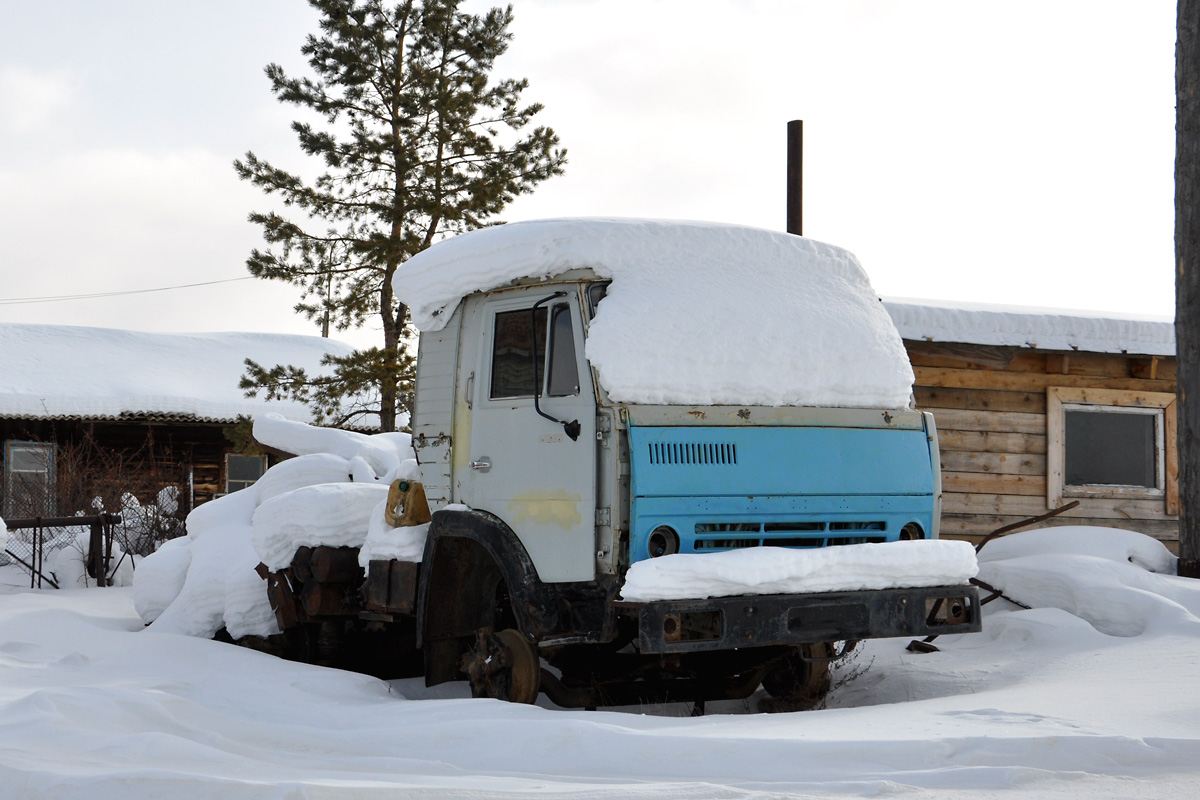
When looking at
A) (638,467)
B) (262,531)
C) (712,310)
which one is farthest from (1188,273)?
(262,531)

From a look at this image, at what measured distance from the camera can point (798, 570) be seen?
18.4 feet

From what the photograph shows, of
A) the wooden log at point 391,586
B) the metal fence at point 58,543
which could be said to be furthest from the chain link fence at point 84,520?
the wooden log at point 391,586

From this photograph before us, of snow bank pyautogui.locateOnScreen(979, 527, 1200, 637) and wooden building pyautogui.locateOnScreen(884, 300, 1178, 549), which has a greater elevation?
wooden building pyautogui.locateOnScreen(884, 300, 1178, 549)

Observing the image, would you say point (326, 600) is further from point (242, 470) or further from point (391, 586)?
point (242, 470)

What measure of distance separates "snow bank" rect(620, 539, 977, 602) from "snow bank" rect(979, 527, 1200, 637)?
253cm

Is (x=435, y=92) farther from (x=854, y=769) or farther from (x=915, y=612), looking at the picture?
(x=854, y=769)

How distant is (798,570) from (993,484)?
23.6 ft

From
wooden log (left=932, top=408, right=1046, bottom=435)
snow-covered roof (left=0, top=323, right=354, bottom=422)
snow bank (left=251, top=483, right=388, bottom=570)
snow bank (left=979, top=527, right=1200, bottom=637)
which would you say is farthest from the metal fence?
snow bank (left=979, top=527, right=1200, bottom=637)

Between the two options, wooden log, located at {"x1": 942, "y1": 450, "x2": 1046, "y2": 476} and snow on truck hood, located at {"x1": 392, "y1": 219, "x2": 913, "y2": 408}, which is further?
wooden log, located at {"x1": 942, "y1": 450, "x2": 1046, "y2": 476}

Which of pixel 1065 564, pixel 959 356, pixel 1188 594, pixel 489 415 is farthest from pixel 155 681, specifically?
pixel 959 356

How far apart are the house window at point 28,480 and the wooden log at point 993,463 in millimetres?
12935

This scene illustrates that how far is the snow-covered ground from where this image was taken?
13.8ft

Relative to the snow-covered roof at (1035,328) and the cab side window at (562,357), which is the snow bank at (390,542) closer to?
the cab side window at (562,357)

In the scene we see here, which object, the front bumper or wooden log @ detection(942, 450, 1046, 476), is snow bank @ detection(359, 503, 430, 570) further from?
wooden log @ detection(942, 450, 1046, 476)
